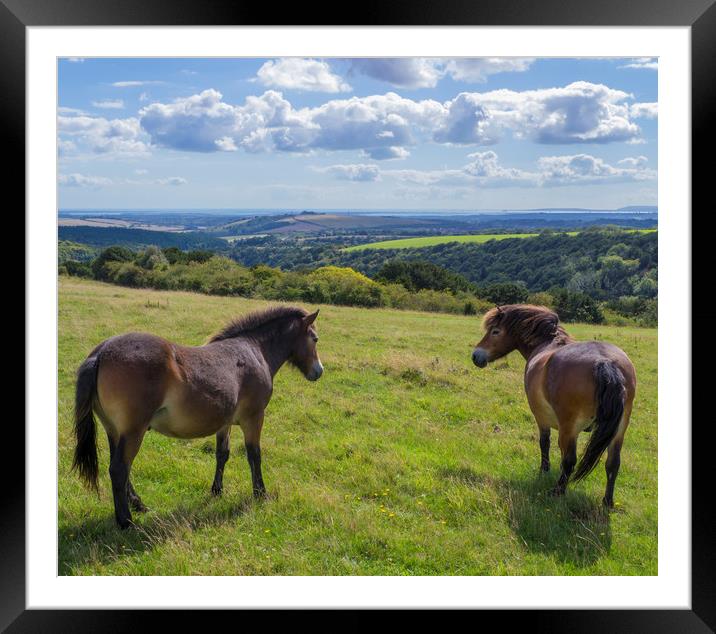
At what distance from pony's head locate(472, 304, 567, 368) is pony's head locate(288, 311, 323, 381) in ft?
6.48

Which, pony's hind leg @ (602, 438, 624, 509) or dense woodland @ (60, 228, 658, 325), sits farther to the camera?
dense woodland @ (60, 228, 658, 325)

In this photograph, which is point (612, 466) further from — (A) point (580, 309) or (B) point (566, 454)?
(A) point (580, 309)

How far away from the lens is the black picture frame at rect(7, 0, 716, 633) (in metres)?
3.95

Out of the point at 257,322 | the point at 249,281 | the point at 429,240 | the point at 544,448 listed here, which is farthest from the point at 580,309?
the point at 429,240

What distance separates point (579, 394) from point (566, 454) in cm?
66

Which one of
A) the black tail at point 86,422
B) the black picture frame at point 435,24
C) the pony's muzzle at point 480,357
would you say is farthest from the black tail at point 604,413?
the black tail at point 86,422

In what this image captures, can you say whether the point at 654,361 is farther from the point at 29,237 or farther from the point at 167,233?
the point at 167,233

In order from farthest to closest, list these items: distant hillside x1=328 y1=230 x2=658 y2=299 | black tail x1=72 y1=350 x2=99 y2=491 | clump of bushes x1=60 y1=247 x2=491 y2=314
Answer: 1. distant hillside x1=328 y1=230 x2=658 y2=299
2. clump of bushes x1=60 y1=247 x2=491 y2=314
3. black tail x1=72 y1=350 x2=99 y2=491

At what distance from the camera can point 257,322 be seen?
5.62 metres

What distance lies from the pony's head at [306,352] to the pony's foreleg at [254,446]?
82cm

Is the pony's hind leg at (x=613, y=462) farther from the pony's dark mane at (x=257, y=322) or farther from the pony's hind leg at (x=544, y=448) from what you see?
the pony's dark mane at (x=257, y=322)

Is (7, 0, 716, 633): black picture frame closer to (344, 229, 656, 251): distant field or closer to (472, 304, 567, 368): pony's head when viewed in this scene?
(472, 304, 567, 368): pony's head

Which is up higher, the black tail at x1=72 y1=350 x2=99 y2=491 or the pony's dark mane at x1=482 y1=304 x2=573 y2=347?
the pony's dark mane at x1=482 y1=304 x2=573 y2=347

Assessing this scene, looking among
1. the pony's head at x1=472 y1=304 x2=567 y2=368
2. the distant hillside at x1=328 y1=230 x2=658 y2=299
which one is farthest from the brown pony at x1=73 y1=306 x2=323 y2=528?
the distant hillside at x1=328 y1=230 x2=658 y2=299
